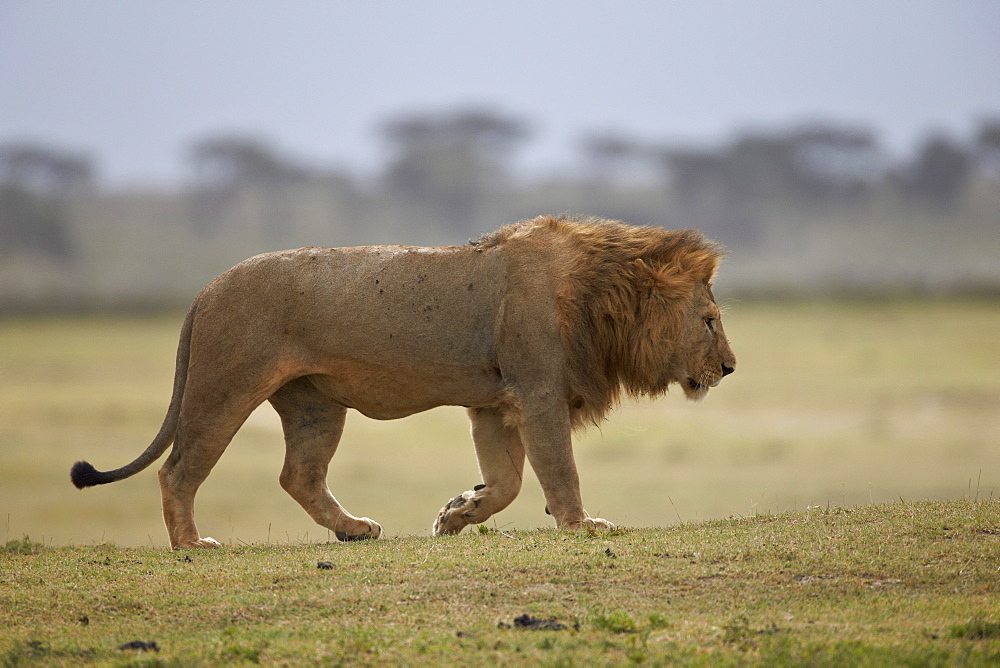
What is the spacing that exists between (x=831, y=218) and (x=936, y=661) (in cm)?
8468

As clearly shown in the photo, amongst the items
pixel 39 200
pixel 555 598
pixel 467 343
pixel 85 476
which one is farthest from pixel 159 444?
pixel 39 200

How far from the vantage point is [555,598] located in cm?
588

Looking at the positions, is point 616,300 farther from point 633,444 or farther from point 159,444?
point 633,444

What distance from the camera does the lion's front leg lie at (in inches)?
303

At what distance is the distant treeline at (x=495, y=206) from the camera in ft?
233

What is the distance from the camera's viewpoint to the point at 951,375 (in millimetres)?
39656

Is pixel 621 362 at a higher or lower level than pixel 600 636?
higher

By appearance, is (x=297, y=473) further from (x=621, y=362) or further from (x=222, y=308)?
(x=621, y=362)

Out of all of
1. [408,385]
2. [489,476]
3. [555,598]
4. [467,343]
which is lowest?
[555,598]

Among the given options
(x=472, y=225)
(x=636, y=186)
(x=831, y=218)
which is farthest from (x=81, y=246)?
(x=831, y=218)

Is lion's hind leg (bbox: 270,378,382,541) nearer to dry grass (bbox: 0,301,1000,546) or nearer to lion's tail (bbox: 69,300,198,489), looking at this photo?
Result: lion's tail (bbox: 69,300,198,489)

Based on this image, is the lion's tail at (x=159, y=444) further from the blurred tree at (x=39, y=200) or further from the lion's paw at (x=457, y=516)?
the blurred tree at (x=39, y=200)

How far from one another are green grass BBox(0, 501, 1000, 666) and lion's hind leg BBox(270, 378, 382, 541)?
34.5 inches

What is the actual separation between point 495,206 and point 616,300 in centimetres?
7860
